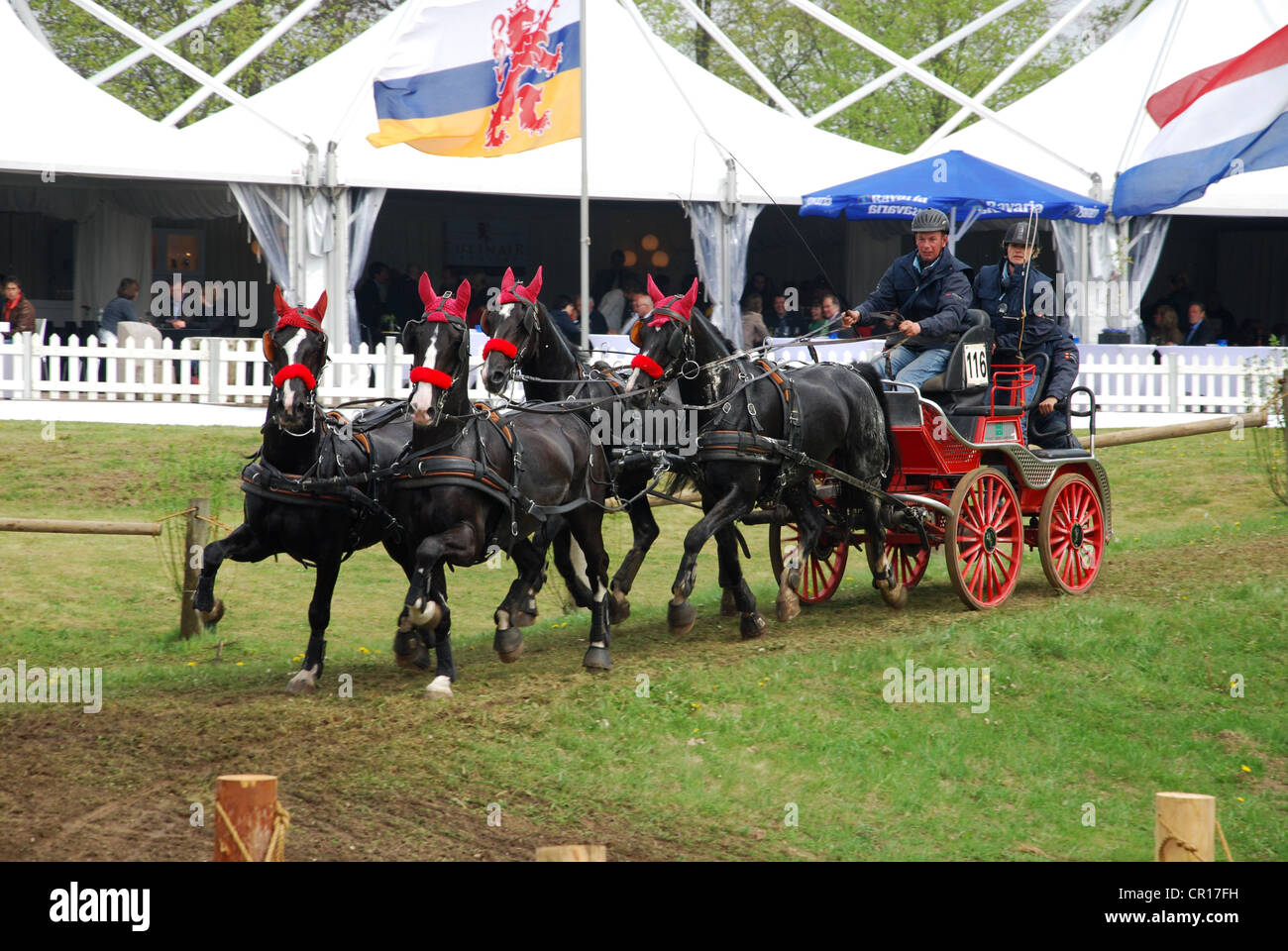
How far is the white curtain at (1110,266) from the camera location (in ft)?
63.8

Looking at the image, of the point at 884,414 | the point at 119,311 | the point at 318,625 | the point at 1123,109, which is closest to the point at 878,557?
the point at 884,414

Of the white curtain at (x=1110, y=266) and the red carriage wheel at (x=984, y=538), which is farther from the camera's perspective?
the white curtain at (x=1110, y=266)

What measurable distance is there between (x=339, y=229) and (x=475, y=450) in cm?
1125

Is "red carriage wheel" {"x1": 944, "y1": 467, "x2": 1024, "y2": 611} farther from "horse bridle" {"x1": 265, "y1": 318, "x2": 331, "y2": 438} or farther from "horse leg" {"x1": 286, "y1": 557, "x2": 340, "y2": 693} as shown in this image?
"horse bridle" {"x1": 265, "y1": 318, "x2": 331, "y2": 438}

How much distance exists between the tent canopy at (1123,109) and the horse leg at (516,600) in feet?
45.2

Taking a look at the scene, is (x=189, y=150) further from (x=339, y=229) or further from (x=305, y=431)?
(x=305, y=431)

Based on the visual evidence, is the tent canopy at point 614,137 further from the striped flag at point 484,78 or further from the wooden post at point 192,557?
the wooden post at point 192,557

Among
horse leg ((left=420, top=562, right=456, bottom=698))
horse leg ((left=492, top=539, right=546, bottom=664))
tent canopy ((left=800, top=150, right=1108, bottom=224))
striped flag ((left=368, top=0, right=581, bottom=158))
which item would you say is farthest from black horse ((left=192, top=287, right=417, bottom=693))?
tent canopy ((left=800, top=150, right=1108, bottom=224))

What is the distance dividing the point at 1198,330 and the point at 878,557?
13.0 meters

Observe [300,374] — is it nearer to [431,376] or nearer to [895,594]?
[431,376]

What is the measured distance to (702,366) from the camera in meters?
8.62

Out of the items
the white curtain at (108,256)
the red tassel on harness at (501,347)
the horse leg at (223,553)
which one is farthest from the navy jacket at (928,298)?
the white curtain at (108,256)

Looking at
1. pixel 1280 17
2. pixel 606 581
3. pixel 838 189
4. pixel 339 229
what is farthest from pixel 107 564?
pixel 1280 17

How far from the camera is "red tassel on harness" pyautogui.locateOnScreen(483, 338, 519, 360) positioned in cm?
793
